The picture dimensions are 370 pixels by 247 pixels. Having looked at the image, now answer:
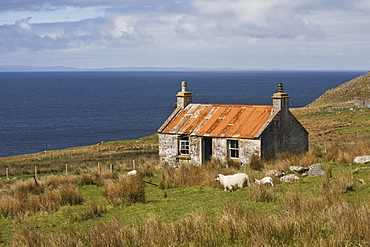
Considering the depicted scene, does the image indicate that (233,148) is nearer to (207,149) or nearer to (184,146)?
(207,149)

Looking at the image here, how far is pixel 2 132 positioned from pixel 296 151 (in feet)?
233

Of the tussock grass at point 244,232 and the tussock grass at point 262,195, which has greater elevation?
the tussock grass at point 244,232

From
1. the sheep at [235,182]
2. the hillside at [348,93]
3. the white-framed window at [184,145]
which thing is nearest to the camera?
the sheep at [235,182]

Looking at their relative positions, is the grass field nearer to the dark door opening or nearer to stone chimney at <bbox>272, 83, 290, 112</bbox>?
the dark door opening

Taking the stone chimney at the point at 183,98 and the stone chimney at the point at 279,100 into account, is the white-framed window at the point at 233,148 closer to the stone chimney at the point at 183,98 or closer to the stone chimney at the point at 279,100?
the stone chimney at the point at 279,100

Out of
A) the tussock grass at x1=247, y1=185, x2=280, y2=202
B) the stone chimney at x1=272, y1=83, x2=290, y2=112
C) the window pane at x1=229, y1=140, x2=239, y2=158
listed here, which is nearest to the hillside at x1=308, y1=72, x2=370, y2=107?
the stone chimney at x1=272, y1=83, x2=290, y2=112

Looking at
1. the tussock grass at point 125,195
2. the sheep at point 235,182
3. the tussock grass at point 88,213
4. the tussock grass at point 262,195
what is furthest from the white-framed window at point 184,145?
Result: the tussock grass at point 262,195

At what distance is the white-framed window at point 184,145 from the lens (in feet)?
88.8

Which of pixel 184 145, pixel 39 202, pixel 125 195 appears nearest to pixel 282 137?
pixel 184 145

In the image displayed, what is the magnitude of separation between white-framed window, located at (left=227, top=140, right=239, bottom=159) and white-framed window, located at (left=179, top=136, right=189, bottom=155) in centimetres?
265

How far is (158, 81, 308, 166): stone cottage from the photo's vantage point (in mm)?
24938

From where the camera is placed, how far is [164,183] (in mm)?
19391

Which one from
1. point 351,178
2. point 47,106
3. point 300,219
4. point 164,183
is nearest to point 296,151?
point 164,183

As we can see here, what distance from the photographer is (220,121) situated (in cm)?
2697
